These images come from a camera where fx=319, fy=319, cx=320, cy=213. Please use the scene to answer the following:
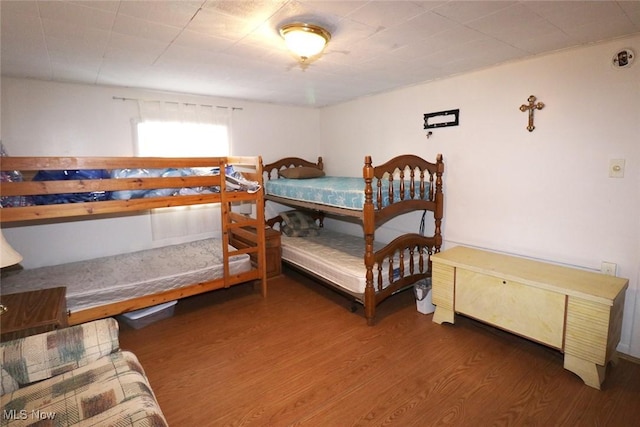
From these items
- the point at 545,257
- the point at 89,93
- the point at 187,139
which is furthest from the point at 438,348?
the point at 89,93

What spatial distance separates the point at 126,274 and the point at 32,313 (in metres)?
0.97

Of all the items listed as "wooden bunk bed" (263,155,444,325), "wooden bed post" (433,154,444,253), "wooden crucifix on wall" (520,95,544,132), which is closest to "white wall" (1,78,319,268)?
"wooden bunk bed" (263,155,444,325)

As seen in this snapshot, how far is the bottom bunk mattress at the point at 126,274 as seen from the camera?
2.63 meters

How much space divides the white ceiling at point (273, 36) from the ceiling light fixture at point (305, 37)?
0.17 feet

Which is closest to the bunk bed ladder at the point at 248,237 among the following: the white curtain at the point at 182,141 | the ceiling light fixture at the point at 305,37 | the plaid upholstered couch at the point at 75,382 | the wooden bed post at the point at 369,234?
the white curtain at the point at 182,141

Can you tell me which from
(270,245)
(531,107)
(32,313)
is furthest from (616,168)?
(32,313)

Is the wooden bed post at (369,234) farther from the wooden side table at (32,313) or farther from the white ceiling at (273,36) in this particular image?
the wooden side table at (32,313)

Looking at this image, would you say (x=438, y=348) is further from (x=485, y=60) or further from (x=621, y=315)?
(x=485, y=60)

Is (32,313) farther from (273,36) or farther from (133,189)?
(273,36)

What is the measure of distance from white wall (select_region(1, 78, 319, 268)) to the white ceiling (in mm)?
206

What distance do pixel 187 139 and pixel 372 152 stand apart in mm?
2314

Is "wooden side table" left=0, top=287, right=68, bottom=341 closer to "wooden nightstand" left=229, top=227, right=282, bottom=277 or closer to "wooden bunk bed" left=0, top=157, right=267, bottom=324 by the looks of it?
"wooden bunk bed" left=0, top=157, right=267, bottom=324

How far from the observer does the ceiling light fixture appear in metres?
1.92

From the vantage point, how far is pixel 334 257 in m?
3.38
